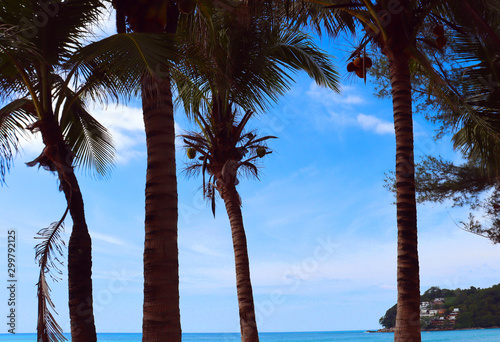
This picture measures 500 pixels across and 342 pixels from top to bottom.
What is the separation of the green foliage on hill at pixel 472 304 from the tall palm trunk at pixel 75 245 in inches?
1398

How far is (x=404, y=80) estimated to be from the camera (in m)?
7.78

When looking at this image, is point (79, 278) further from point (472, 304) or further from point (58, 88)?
point (472, 304)

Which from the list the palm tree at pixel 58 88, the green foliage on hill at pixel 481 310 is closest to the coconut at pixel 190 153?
the palm tree at pixel 58 88

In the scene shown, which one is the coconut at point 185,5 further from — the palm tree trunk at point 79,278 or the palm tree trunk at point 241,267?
the palm tree trunk at point 241,267

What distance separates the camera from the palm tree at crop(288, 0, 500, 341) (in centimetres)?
687

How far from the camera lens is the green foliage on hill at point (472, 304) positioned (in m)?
38.6

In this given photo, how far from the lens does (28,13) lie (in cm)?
774

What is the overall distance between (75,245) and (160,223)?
3555mm

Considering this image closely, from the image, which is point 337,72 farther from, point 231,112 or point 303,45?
point 231,112

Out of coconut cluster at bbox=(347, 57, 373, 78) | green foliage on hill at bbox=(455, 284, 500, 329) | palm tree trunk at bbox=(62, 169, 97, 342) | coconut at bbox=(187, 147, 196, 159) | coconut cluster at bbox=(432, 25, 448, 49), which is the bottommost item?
green foliage on hill at bbox=(455, 284, 500, 329)

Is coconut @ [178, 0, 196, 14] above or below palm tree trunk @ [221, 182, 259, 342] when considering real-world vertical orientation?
above

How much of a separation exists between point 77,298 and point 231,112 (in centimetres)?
602

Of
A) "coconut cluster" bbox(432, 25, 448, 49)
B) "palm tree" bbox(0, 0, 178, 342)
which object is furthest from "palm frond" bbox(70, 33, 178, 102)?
"coconut cluster" bbox(432, 25, 448, 49)

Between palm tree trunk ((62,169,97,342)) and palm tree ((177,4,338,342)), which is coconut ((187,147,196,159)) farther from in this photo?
palm tree trunk ((62,169,97,342))
